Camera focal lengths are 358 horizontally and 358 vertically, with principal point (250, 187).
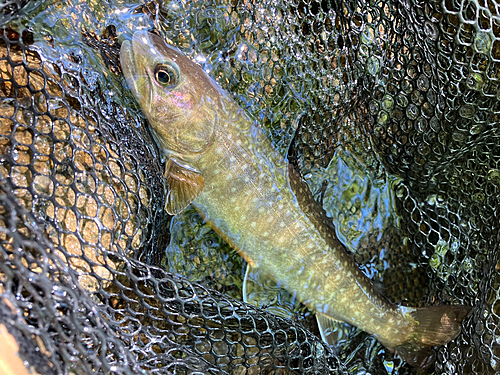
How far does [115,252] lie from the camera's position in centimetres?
169

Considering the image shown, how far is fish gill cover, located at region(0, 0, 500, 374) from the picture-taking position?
1633 mm

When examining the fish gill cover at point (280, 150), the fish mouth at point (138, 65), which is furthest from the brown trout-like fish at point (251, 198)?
the fish gill cover at point (280, 150)

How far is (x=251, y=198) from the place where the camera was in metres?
2.08

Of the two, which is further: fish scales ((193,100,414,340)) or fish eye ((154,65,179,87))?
fish scales ((193,100,414,340))

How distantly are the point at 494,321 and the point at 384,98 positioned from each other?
158 cm

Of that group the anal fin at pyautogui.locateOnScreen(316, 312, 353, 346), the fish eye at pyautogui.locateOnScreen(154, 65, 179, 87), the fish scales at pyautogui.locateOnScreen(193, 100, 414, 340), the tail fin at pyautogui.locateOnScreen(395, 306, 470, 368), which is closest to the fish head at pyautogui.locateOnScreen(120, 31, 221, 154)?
the fish eye at pyautogui.locateOnScreen(154, 65, 179, 87)

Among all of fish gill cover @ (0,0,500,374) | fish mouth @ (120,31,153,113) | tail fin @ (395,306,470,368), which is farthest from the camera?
tail fin @ (395,306,470,368)

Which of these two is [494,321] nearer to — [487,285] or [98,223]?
[487,285]

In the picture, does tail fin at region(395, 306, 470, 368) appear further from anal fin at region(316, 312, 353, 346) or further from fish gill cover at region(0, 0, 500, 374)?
anal fin at region(316, 312, 353, 346)

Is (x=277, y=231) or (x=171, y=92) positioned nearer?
(x=171, y=92)

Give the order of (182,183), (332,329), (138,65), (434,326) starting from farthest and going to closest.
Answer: (332,329) → (434,326) → (182,183) → (138,65)

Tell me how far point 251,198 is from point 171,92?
0.73 metres

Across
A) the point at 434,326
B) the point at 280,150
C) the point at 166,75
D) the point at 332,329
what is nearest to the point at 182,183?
the point at 166,75

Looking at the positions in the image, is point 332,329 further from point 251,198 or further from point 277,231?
point 251,198
